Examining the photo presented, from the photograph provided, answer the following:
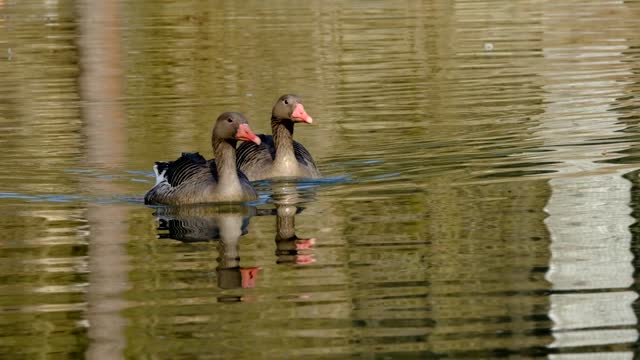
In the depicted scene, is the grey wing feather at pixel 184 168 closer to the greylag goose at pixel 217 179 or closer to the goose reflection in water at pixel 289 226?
the greylag goose at pixel 217 179

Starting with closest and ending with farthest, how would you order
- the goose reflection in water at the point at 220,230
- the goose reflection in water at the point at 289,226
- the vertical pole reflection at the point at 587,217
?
the vertical pole reflection at the point at 587,217, the goose reflection in water at the point at 220,230, the goose reflection in water at the point at 289,226

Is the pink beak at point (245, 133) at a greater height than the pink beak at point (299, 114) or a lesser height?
lesser

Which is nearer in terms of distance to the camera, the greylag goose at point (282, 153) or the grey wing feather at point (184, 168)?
the grey wing feather at point (184, 168)

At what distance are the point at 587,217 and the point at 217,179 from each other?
158 inches

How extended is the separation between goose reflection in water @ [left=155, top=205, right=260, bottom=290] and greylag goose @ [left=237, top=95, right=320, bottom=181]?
7.54 feet

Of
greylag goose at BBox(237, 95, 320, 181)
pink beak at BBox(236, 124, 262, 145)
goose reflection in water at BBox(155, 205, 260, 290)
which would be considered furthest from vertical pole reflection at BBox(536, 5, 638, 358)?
pink beak at BBox(236, 124, 262, 145)

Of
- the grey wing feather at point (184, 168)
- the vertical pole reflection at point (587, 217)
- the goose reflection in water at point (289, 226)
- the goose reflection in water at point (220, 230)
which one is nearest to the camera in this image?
the vertical pole reflection at point (587, 217)

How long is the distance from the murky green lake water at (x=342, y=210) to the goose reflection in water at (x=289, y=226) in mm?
45

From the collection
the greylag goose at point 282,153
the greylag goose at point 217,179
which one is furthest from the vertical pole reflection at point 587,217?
the greylag goose at point 217,179

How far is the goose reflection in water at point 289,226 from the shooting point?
12.2 metres

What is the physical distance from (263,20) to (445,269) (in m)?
28.5

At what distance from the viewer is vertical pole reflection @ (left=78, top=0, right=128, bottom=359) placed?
32.4 ft

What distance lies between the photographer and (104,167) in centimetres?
1830

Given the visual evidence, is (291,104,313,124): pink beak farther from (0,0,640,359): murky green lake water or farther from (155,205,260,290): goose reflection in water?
(155,205,260,290): goose reflection in water
